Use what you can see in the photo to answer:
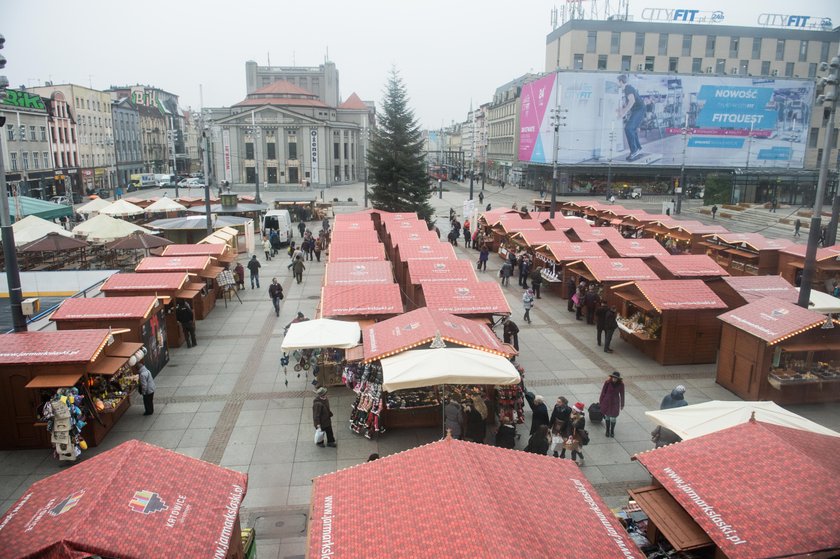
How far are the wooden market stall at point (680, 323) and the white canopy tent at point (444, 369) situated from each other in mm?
6834

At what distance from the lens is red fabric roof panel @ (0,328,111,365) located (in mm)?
11062

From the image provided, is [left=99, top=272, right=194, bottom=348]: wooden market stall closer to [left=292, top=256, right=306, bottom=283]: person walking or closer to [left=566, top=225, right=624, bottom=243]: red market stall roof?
[left=292, top=256, right=306, bottom=283]: person walking

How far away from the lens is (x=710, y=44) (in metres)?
78.3

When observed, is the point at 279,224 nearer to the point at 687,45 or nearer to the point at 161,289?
the point at 161,289

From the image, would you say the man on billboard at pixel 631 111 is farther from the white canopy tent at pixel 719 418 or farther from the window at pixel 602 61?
the white canopy tent at pixel 719 418

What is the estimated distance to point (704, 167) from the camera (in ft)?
244

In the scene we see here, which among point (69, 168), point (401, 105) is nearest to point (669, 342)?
point (401, 105)

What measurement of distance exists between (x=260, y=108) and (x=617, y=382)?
8729 cm

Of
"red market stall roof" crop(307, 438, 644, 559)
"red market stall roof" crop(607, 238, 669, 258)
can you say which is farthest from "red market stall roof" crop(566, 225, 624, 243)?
"red market stall roof" crop(307, 438, 644, 559)

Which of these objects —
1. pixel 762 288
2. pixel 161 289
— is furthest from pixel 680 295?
pixel 161 289

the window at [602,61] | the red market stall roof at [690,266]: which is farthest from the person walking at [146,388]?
the window at [602,61]

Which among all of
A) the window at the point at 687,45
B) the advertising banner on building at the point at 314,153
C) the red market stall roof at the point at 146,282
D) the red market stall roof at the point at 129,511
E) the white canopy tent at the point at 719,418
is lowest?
the white canopy tent at the point at 719,418

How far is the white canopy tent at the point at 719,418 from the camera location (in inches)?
347

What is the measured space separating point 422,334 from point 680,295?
851cm
